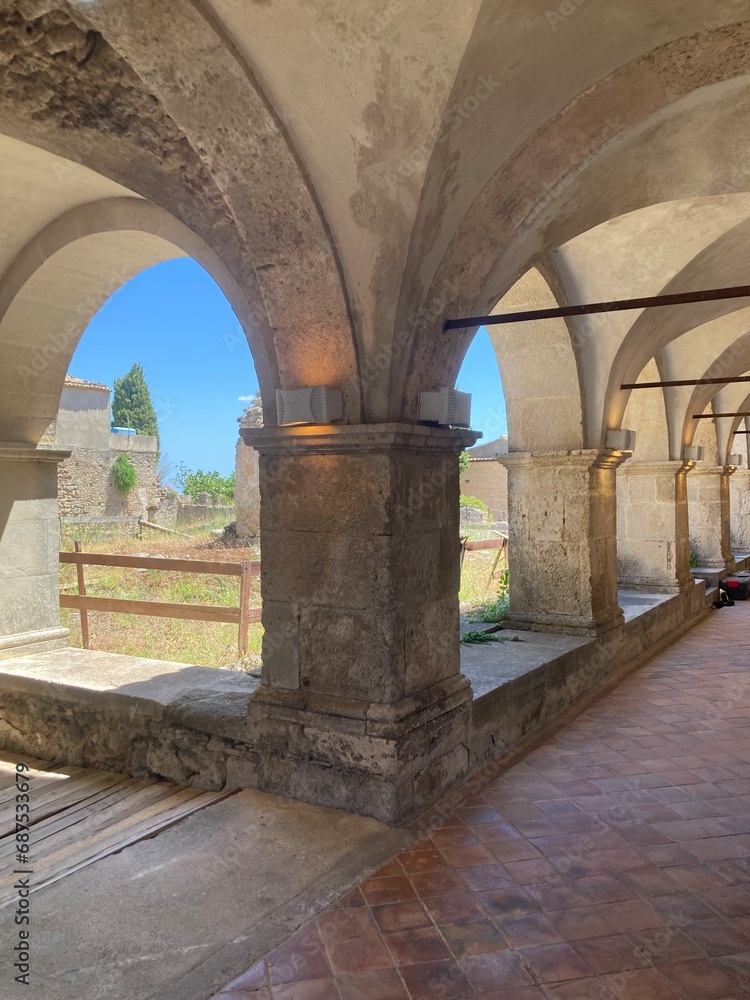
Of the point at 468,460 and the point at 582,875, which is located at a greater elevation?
the point at 468,460

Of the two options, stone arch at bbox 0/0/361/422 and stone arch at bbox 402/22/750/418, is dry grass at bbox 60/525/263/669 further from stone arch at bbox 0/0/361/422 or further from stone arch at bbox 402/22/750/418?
stone arch at bbox 402/22/750/418

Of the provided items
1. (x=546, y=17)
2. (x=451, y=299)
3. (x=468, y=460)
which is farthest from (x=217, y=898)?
(x=468, y=460)

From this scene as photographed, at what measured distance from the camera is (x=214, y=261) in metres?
3.54

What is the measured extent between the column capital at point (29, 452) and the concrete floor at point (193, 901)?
3138mm

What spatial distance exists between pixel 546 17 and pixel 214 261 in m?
1.79

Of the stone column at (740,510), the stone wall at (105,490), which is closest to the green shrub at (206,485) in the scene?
the stone wall at (105,490)

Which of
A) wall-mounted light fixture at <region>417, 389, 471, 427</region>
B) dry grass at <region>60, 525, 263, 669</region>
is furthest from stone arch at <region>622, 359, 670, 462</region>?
wall-mounted light fixture at <region>417, 389, 471, 427</region>

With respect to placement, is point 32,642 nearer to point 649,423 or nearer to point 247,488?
point 649,423

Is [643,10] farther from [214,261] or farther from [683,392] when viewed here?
[683,392]

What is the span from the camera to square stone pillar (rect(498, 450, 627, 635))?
5.38 m

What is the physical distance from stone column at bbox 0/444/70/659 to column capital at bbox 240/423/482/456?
2.68 m

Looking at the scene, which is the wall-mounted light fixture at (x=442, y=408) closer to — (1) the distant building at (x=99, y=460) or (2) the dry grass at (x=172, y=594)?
(2) the dry grass at (x=172, y=594)

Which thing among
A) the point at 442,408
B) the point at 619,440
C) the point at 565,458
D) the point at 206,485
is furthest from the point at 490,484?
the point at 442,408

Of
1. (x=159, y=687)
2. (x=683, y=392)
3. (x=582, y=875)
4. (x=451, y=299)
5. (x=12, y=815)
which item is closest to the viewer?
(x=582, y=875)
